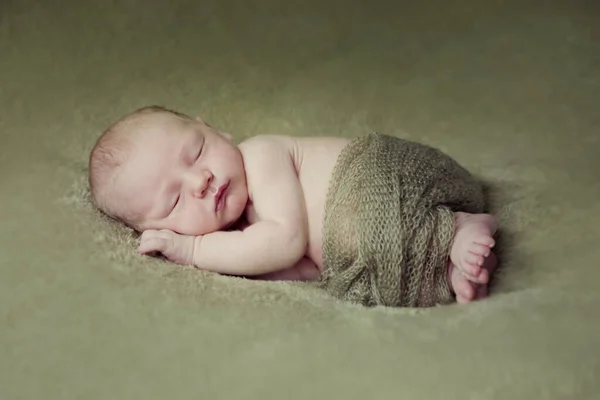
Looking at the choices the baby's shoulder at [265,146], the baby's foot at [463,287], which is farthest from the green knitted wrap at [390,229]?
the baby's shoulder at [265,146]

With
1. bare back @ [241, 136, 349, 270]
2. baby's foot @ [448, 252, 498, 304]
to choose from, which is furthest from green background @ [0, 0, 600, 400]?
bare back @ [241, 136, 349, 270]

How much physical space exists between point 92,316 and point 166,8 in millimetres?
772

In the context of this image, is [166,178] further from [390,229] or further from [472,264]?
[472,264]

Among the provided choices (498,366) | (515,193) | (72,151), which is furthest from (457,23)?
(498,366)

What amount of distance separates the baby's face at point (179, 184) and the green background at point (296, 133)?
0.07m

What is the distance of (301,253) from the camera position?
105 cm

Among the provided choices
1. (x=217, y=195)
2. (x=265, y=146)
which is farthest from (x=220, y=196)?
(x=265, y=146)

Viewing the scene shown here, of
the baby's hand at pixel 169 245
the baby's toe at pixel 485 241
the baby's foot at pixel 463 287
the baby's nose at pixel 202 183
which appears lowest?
the baby's hand at pixel 169 245

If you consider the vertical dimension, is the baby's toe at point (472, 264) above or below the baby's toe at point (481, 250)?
below

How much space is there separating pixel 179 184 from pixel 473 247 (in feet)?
1.37

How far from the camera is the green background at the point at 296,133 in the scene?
2.30 ft

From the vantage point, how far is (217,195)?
3.46 feet

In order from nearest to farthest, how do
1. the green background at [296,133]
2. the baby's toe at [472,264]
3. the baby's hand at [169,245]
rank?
the green background at [296,133]
the baby's toe at [472,264]
the baby's hand at [169,245]

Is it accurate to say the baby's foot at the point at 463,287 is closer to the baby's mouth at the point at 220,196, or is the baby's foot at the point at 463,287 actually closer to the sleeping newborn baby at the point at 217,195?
the sleeping newborn baby at the point at 217,195
